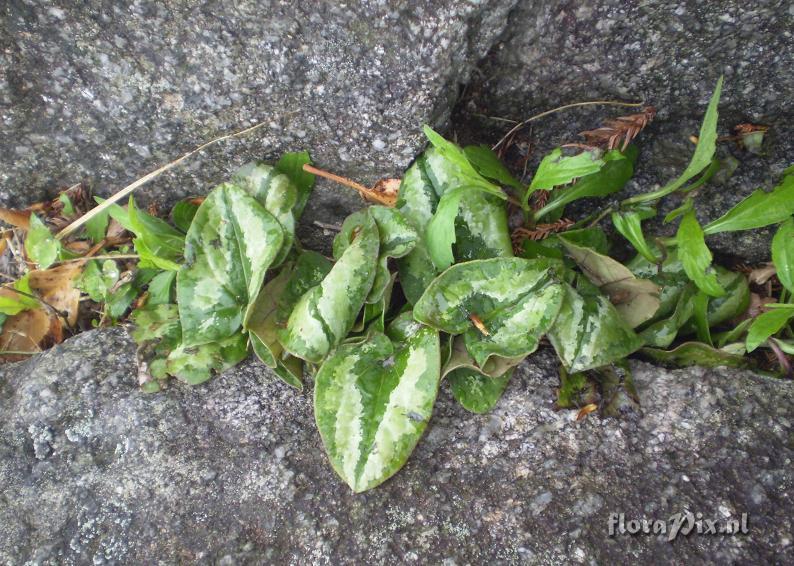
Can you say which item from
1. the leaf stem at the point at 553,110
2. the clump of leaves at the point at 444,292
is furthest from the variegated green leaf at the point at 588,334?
the leaf stem at the point at 553,110

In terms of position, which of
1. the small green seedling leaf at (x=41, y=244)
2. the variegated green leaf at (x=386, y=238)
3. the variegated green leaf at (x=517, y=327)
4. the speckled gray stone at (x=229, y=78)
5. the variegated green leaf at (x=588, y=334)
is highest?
the speckled gray stone at (x=229, y=78)

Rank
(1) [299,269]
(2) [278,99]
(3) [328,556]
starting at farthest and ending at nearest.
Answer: (1) [299,269] → (2) [278,99] → (3) [328,556]

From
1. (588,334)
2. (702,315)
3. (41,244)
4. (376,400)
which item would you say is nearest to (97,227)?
(41,244)

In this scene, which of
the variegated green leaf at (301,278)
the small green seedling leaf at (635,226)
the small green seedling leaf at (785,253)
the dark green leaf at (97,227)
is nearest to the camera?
the small green seedling leaf at (785,253)

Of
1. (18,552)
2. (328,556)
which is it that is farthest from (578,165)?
(18,552)

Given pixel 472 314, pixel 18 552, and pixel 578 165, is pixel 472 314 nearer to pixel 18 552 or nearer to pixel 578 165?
pixel 578 165

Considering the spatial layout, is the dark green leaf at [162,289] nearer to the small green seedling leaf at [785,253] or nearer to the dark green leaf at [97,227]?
the dark green leaf at [97,227]
